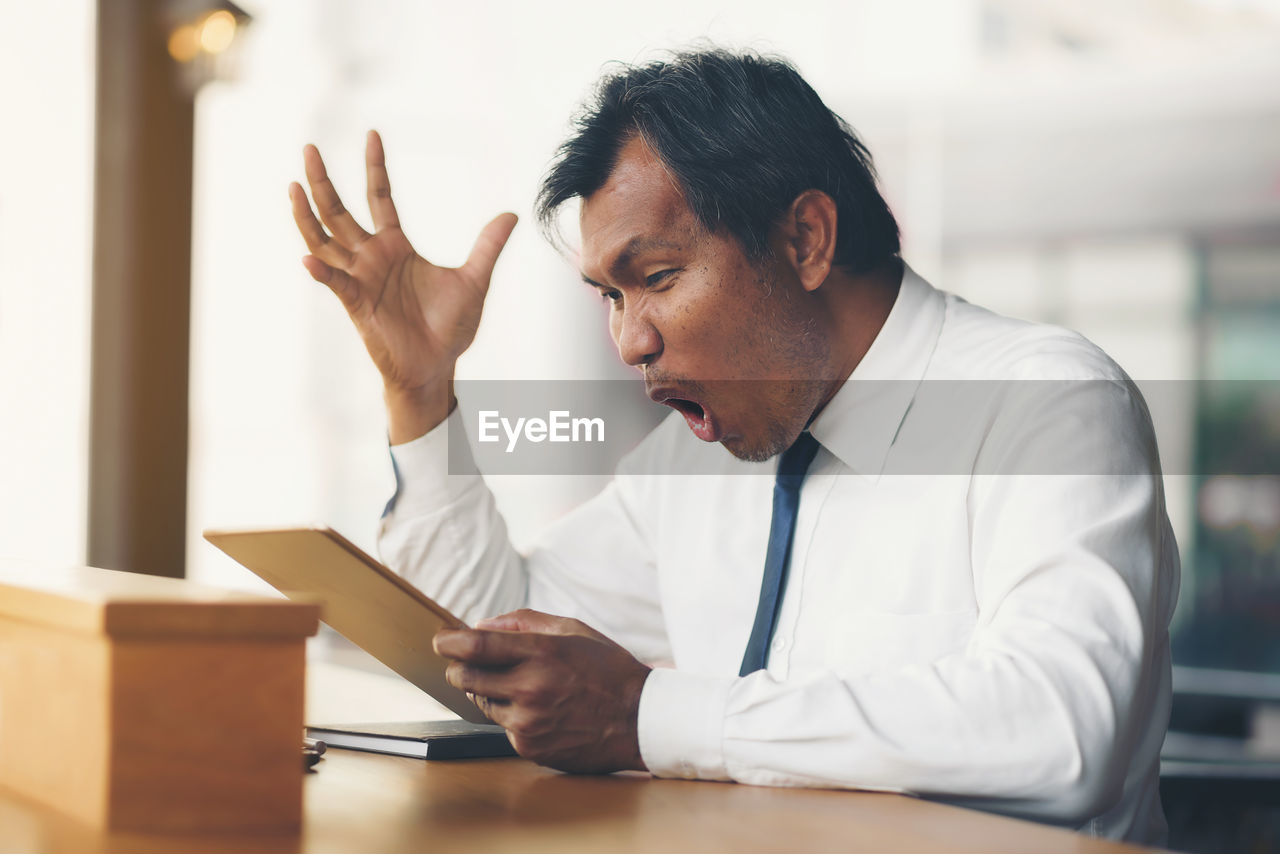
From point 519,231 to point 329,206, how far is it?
3671 millimetres

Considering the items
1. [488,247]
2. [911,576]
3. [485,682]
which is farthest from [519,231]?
[485,682]

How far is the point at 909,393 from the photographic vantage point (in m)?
1.35

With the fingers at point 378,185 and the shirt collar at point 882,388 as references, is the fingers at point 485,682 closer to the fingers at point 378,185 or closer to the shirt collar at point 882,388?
the shirt collar at point 882,388

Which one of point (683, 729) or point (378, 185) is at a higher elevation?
point (378, 185)

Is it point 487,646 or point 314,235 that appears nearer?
point 487,646

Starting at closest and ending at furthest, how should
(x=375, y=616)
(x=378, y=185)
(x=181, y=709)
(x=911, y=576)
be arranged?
(x=181, y=709)
(x=375, y=616)
(x=911, y=576)
(x=378, y=185)

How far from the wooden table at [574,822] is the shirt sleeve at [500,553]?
63 cm

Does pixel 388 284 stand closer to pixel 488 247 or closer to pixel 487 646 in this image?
Answer: pixel 488 247

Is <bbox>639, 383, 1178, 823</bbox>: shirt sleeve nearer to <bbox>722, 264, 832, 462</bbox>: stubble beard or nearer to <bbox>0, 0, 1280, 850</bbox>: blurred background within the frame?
<bbox>722, 264, 832, 462</bbox>: stubble beard

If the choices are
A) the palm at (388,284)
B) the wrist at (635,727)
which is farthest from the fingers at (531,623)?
the palm at (388,284)

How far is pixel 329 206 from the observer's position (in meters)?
1.46

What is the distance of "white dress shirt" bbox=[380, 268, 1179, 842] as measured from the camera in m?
0.89

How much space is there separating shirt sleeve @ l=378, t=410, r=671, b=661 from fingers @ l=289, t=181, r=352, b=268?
9.9 inches

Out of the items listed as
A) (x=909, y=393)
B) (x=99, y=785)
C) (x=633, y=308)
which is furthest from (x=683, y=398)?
(x=99, y=785)
